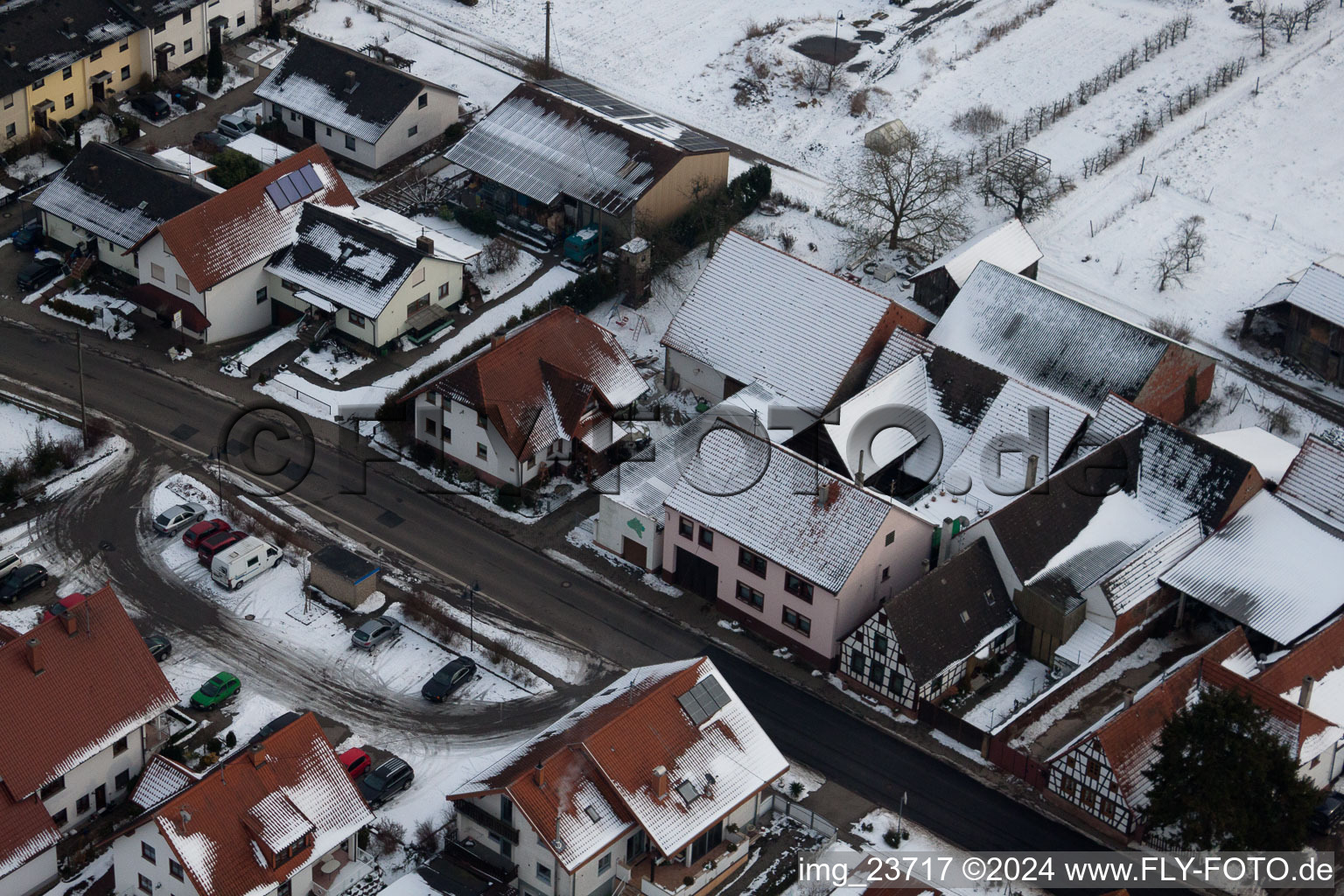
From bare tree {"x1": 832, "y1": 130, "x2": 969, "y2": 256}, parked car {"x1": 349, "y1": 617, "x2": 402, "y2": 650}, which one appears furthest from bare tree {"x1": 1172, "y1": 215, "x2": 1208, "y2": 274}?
parked car {"x1": 349, "y1": 617, "x2": 402, "y2": 650}

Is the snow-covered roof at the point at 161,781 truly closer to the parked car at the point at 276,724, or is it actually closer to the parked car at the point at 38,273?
the parked car at the point at 276,724

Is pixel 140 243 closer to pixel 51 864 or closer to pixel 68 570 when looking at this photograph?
pixel 68 570

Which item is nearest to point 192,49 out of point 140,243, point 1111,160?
point 140,243

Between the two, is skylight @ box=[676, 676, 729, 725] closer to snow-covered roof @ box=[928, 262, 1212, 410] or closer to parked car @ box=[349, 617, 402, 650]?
parked car @ box=[349, 617, 402, 650]

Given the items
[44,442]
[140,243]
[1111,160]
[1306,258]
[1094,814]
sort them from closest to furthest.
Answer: [1094,814] → [44,442] → [140,243] → [1306,258] → [1111,160]

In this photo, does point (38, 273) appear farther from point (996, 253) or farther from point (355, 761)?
point (996, 253)

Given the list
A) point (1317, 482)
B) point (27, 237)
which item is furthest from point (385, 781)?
point (27, 237)
